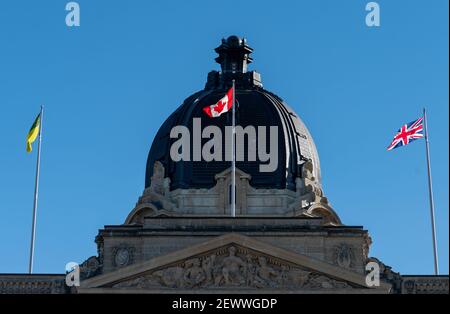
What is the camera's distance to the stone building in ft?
206

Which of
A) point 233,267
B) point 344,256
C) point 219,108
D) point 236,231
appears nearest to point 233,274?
point 233,267

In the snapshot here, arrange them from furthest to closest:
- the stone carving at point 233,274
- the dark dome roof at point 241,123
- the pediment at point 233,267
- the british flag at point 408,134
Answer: the dark dome roof at point 241,123 → the british flag at point 408,134 → the pediment at point 233,267 → the stone carving at point 233,274

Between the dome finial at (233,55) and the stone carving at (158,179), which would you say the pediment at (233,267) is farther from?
the dome finial at (233,55)

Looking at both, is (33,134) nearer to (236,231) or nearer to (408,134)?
(236,231)

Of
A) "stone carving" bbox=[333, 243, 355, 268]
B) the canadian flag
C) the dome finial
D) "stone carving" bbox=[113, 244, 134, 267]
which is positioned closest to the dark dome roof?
the dome finial

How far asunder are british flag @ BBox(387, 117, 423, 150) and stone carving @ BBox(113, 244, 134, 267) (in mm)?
16385

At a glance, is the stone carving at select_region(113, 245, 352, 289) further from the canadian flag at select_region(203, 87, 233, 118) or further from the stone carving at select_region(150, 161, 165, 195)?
the stone carving at select_region(150, 161, 165, 195)

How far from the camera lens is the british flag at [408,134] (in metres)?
69.2

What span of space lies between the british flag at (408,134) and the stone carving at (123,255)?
53.8 feet

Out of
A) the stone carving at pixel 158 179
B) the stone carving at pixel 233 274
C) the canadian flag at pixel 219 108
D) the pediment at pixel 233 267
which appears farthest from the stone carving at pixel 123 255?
the stone carving at pixel 158 179

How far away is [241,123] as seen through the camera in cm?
8362

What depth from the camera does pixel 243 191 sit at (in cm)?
7944

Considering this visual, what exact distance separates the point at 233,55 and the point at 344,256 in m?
24.5
